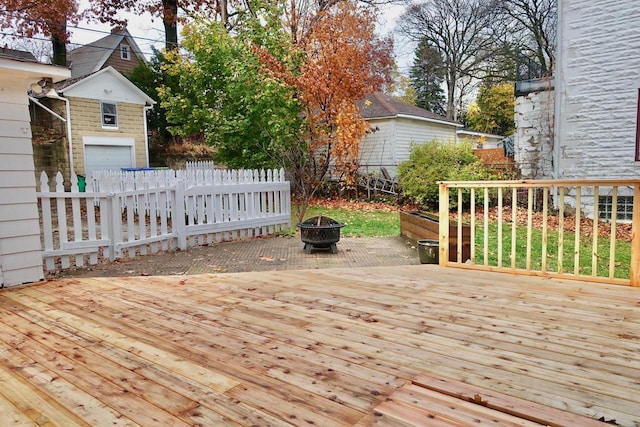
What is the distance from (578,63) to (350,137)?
4.88m

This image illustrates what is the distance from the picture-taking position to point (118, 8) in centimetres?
1822

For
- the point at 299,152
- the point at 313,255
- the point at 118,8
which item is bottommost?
the point at 313,255

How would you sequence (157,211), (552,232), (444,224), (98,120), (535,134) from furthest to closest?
1. (98,120)
2. (535,134)
3. (552,232)
4. (157,211)
5. (444,224)

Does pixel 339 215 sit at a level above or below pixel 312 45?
below

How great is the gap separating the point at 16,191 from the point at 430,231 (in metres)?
4.33

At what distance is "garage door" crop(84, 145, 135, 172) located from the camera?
14383 millimetres

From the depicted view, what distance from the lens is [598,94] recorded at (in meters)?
8.34

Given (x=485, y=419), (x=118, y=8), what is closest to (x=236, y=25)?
(x=118, y=8)

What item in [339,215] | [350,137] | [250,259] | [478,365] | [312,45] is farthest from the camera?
[339,215]

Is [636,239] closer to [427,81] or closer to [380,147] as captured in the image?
[380,147]

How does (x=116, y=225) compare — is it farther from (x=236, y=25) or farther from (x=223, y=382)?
(x=236, y=25)

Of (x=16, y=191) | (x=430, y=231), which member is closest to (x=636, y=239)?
(x=430, y=231)

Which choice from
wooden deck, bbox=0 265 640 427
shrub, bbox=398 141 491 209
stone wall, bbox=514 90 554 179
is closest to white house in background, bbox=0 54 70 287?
wooden deck, bbox=0 265 640 427

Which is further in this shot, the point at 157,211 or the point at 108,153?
the point at 108,153
